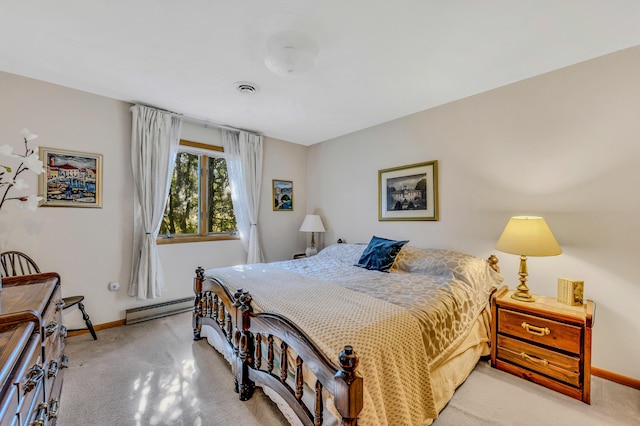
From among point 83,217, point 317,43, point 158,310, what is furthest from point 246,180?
point 317,43

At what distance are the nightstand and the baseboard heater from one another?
3.41 meters

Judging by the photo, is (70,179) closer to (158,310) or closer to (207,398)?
(158,310)

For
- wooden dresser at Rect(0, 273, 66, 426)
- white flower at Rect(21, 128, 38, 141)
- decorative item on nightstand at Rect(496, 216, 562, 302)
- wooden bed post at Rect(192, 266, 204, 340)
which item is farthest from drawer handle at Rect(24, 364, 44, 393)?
decorative item on nightstand at Rect(496, 216, 562, 302)

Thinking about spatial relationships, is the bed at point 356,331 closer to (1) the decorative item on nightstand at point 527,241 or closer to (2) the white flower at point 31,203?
(1) the decorative item on nightstand at point 527,241

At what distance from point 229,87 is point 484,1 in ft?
7.00

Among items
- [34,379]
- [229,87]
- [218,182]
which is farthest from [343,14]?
[218,182]

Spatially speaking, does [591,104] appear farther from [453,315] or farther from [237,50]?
[237,50]

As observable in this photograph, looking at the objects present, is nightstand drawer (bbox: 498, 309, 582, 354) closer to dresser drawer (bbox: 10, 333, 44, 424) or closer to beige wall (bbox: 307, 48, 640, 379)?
beige wall (bbox: 307, 48, 640, 379)

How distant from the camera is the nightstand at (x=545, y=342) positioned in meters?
1.81

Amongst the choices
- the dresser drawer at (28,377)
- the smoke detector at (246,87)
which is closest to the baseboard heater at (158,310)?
the dresser drawer at (28,377)

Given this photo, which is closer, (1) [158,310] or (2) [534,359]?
(2) [534,359]

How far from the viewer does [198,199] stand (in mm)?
3729

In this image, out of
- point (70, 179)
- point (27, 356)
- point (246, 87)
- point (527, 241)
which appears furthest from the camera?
point (70, 179)

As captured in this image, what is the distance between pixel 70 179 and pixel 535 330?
442 cm
